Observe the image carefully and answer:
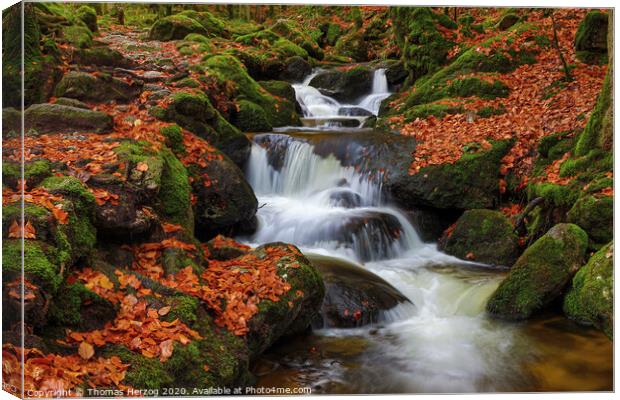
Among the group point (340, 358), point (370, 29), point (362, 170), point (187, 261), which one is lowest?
point (340, 358)

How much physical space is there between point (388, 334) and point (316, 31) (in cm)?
493

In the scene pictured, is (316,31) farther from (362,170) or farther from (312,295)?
(312,295)

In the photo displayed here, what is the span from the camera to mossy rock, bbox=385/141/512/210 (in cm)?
777

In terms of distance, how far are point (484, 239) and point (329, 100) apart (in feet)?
18.8

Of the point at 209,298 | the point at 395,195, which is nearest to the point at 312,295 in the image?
the point at 209,298

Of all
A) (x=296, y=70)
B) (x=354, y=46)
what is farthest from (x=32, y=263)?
(x=354, y=46)

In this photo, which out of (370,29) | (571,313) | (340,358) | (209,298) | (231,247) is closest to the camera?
(209,298)

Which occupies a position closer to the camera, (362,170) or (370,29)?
(362,170)

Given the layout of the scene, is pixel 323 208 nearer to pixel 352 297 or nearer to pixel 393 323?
pixel 352 297

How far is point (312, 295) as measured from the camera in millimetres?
4777

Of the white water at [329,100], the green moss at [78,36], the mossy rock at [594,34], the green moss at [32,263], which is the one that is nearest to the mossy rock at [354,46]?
the white water at [329,100]

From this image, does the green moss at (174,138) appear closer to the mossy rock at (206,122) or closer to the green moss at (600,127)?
the mossy rock at (206,122)

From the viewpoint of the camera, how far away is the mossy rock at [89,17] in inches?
212

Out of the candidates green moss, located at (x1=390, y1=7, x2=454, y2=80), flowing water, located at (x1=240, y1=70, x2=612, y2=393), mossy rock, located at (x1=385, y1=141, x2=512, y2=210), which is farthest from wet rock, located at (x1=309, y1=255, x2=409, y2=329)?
green moss, located at (x1=390, y1=7, x2=454, y2=80)
